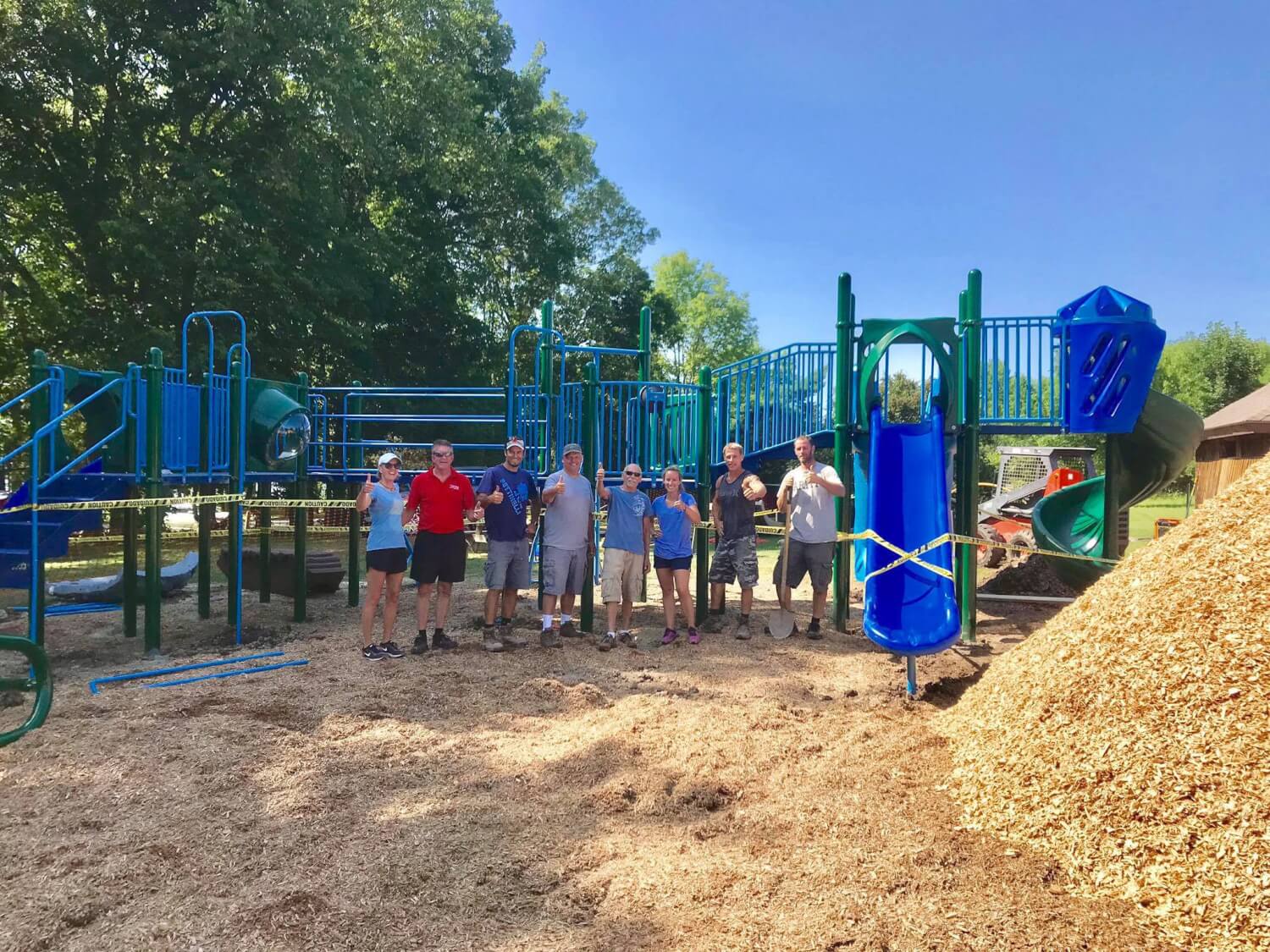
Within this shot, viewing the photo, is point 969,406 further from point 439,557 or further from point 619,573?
point 439,557

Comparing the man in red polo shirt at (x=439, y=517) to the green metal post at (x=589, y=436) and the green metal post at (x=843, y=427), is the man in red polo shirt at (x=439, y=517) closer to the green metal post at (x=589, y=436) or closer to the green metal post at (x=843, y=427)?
the green metal post at (x=589, y=436)

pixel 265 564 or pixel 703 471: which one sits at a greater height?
pixel 703 471

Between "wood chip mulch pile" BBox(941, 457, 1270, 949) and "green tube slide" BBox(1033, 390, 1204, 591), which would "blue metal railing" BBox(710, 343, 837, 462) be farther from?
"wood chip mulch pile" BBox(941, 457, 1270, 949)

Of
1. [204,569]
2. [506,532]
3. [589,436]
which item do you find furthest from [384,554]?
[204,569]

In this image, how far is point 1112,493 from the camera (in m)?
9.00

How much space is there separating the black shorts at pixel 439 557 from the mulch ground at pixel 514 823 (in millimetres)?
837

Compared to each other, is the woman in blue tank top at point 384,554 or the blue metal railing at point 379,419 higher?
the blue metal railing at point 379,419

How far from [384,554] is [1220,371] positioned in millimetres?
36365

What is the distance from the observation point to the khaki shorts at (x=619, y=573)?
7.02 meters

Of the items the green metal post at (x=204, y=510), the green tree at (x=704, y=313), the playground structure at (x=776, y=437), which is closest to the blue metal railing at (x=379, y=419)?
the playground structure at (x=776, y=437)

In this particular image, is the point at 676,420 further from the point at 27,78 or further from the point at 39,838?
the point at 27,78

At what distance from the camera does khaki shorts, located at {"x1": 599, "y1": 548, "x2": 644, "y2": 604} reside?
7020 mm

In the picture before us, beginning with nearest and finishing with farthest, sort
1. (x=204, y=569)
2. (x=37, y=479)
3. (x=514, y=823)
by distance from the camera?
(x=514, y=823), (x=37, y=479), (x=204, y=569)

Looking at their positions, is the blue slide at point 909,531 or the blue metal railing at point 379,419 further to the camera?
the blue metal railing at point 379,419
